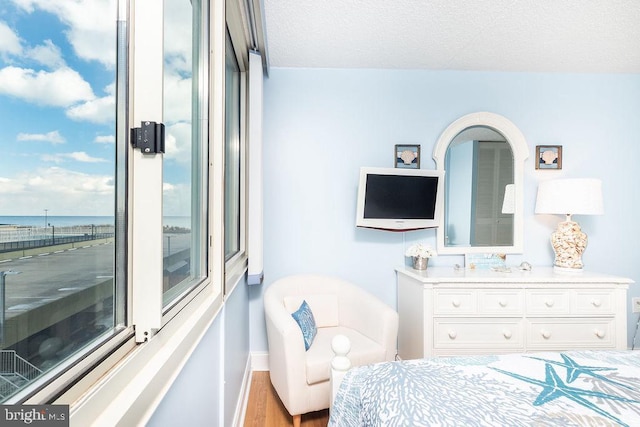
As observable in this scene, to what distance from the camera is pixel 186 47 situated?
1.12 metres

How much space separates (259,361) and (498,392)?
2.03 metres

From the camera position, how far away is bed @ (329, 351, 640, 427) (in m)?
0.87

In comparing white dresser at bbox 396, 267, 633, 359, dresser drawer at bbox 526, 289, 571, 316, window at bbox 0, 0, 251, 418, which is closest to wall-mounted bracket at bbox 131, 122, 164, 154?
window at bbox 0, 0, 251, 418

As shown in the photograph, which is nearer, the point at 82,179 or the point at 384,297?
the point at 82,179

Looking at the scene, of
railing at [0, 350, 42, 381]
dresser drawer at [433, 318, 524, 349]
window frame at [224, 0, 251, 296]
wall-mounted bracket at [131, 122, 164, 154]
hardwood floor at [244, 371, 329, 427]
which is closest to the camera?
railing at [0, 350, 42, 381]

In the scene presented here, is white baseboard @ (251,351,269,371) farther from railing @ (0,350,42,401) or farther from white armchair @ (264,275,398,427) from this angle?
railing @ (0,350,42,401)

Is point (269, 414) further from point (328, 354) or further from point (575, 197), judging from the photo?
point (575, 197)

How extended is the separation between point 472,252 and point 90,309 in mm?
2708

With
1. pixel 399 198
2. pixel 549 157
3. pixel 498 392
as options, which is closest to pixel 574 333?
pixel 549 157

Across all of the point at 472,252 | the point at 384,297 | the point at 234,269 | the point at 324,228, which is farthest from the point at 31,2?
the point at 472,252

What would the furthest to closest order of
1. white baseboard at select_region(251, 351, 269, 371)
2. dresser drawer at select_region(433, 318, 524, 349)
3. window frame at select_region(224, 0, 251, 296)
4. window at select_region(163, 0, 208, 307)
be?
white baseboard at select_region(251, 351, 269, 371), dresser drawer at select_region(433, 318, 524, 349), window frame at select_region(224, 0, 251, 296), window at select_region(163, 0, 208, 307)

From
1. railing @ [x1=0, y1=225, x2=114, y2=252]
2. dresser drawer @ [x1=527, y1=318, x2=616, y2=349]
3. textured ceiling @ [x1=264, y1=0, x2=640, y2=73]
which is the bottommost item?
dresser drawer @ [x1=527, y1=318, x2=616, y2=349]

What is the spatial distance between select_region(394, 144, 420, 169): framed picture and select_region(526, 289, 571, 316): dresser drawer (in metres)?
1.29

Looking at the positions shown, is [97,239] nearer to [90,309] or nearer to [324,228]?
[90,309]
